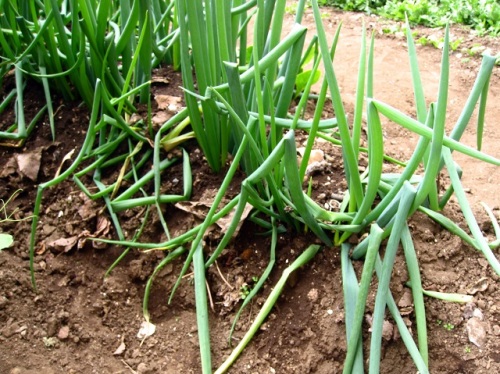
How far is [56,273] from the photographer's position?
4.75ft

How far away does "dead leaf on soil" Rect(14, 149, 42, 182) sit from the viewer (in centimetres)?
162

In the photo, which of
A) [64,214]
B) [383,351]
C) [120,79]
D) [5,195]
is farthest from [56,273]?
[383,351]

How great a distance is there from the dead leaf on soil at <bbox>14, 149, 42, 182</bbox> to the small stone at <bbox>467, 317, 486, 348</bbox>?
46.0 inches

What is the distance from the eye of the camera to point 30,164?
163 cm

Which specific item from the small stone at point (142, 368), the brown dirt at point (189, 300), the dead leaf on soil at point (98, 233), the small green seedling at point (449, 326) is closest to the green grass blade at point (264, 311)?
the brown dirt at point (189, 300)

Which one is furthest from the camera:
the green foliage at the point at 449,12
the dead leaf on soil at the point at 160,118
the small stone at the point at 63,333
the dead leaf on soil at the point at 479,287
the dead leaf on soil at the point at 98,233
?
the green foliage at the point at 449,12

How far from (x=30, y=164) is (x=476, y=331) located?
47.6 inches

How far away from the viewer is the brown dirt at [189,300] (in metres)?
1.19

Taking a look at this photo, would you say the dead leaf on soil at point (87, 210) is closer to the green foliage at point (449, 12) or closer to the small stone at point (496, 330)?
the small stone at point (496, 330)

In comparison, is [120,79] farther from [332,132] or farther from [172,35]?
[332,132]

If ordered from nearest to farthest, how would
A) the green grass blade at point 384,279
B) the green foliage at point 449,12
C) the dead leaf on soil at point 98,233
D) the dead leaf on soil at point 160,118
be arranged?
1. the green grass blade at point 384,279
2. the dead leaf on soil at point 98,233
3. the dead leaf on soil at point 160,118
4. the green foliage at point 449,12

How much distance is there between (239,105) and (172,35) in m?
0.63

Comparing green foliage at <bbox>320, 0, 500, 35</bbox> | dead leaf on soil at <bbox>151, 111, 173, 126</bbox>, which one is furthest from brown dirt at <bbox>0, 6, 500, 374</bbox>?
green foliage at <bbox>320, 0, 500, 35</bbox>

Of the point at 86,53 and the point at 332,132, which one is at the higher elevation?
the point at 86,53
